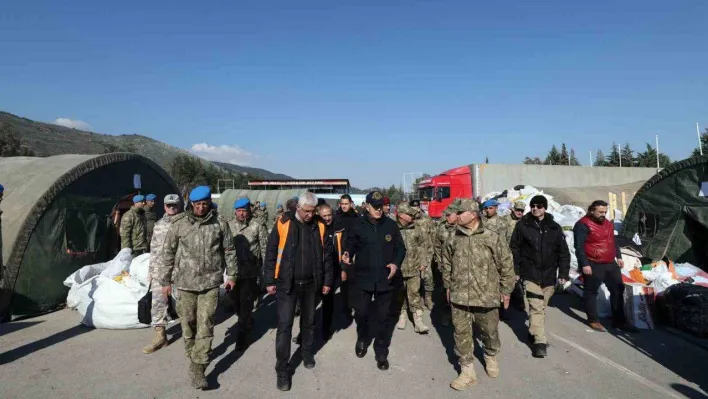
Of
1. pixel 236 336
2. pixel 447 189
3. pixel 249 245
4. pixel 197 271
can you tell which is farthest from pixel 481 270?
pixel 447 189

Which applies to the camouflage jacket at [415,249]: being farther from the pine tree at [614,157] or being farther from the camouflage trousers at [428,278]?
the pine tree at [614,157]

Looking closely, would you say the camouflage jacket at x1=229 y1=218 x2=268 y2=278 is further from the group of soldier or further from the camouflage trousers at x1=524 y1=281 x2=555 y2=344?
the camouflage trousers at x1=524 y1=281 x2=555 y2=344

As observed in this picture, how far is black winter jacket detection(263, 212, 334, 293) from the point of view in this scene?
425 centimetres

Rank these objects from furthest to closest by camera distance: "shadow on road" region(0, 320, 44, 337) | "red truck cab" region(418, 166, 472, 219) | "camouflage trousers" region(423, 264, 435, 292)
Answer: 1. "red truck cab" region(418, 166, 472, 219)
2. "camouflage trousers" region(423, 264, 435, 292)
3. "shadow on road" region(0, 320, 44, 337)

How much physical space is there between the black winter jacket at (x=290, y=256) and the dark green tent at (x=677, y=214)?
7763 mm

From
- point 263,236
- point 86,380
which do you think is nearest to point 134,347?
point 86,380

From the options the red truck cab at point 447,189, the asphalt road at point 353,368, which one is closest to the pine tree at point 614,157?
the red truck cab at point 447,189

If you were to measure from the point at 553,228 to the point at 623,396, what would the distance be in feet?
6.66

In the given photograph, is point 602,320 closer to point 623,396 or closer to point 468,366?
point 623,396

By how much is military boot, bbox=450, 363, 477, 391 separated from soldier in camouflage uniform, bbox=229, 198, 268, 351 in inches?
109

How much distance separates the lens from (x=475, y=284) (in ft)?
13.4

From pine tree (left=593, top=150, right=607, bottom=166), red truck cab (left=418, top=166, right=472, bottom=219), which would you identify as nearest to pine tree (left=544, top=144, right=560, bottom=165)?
pine tree (left=593, top=150, right=607, bottom=166)

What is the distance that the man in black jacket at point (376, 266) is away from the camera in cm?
466

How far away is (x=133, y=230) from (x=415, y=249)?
5.87 m
